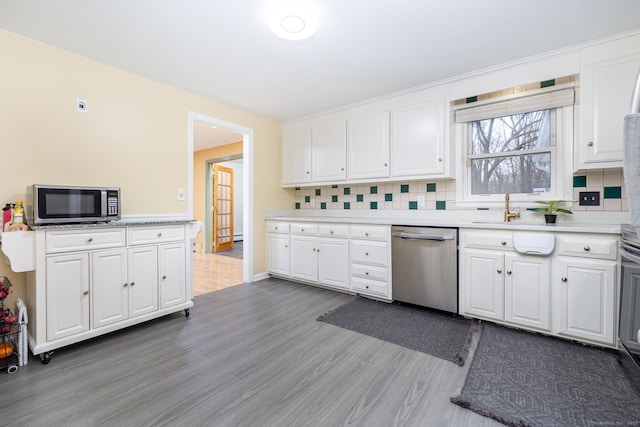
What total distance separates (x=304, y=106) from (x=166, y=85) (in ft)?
5.13

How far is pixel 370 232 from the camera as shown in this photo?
3.04 m

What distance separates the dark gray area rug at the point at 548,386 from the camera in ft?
4.47

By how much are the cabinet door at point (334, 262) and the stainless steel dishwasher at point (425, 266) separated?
1.87 ft

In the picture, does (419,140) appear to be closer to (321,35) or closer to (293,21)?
(321,35)

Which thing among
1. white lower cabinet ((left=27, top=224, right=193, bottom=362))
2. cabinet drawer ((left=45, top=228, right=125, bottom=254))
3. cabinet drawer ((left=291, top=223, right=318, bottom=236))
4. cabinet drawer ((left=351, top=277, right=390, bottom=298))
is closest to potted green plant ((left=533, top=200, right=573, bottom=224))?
cabinet drawer ((left=351, top=277, right=390, bottom=298))

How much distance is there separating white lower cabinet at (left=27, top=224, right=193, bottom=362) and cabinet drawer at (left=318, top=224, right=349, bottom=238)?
1.51 metres

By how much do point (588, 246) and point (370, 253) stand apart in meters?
1.74

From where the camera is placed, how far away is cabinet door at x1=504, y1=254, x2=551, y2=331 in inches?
84.4

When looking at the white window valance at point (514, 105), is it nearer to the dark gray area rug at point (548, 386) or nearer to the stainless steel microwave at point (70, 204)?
the dark gray area rug at point (548, 386)

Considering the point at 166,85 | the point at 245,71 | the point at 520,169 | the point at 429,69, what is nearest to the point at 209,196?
the point at 166,85

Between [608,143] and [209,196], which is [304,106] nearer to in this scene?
[608,143]

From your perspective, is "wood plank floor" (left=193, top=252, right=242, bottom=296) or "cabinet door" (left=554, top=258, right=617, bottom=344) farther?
"wood plank floor" (left=193, top=252, right=242, bottom=296)

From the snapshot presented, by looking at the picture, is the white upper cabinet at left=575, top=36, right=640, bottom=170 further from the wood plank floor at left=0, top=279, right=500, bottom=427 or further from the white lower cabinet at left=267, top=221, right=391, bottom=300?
the wood plank floor at left=0, top=279, right=500, bottom=427

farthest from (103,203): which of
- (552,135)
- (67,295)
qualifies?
(552,135)
